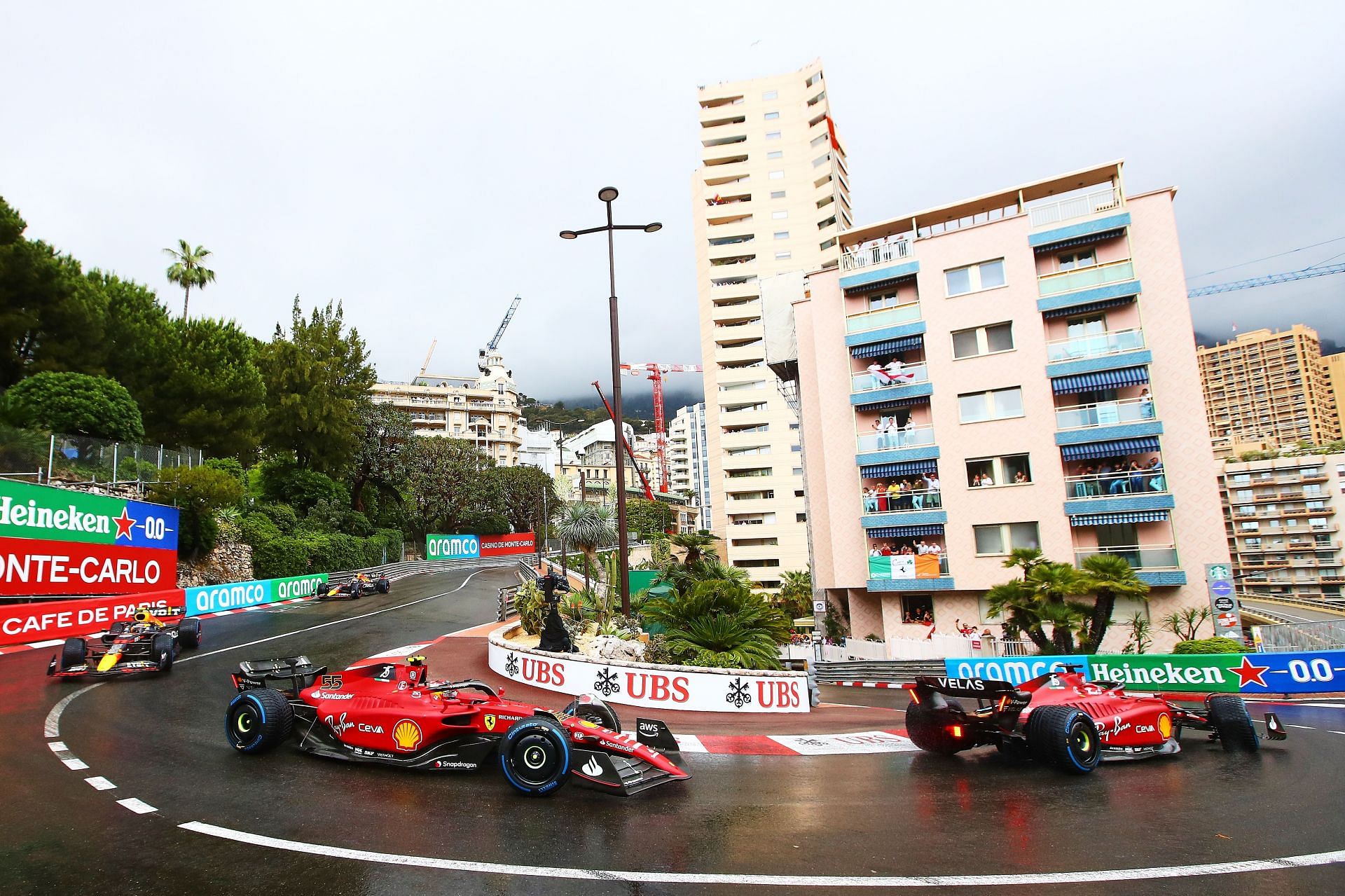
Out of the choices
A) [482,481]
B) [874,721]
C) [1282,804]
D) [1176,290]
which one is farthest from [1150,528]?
[482,481]

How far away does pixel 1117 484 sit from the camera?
82.1ft

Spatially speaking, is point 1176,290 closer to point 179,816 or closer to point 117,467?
point 179,816

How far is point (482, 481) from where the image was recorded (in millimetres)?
73375

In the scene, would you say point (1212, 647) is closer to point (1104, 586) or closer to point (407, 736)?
point (1104, 586)

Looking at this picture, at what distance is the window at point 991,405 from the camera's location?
1057 inches

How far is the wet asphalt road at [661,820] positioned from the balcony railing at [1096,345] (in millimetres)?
18496

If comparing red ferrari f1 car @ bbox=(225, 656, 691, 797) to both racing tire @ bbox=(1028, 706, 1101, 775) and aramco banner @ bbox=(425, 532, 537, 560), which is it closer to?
racing tire @ bbox=(1028, 706, 1101, 775)

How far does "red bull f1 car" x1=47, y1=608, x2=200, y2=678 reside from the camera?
13875 millimetres

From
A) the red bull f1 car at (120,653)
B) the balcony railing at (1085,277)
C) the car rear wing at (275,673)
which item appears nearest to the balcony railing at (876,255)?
the balcony railing at (1085,277)

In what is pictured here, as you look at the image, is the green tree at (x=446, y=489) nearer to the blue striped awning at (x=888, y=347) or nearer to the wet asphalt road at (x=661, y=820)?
the blue striped awning at (x=888, y=347)

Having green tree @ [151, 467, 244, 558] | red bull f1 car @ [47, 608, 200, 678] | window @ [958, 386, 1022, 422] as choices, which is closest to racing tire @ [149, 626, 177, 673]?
red bull f1 car @ [47, 608, 200, 678]

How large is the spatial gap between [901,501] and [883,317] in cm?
792

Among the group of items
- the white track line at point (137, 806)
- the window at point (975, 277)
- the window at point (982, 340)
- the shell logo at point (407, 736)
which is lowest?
the white track line at point (137, 806)

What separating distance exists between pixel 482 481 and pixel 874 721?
6504 centimetres
